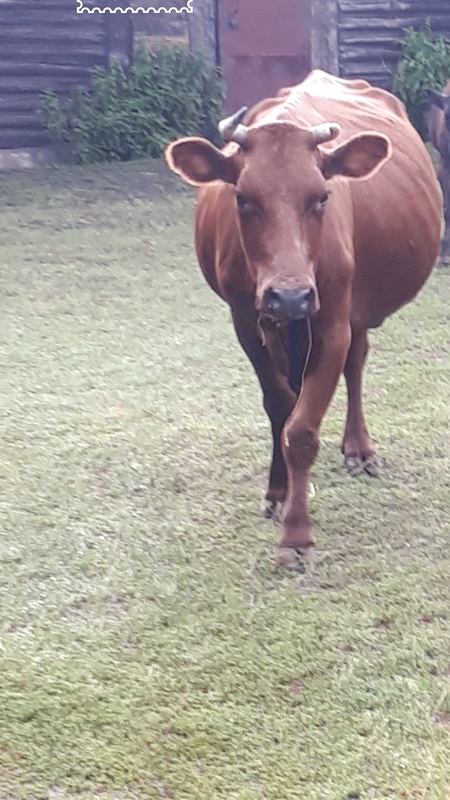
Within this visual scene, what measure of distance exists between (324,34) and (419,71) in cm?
107

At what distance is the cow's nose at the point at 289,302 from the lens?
10.4 feet

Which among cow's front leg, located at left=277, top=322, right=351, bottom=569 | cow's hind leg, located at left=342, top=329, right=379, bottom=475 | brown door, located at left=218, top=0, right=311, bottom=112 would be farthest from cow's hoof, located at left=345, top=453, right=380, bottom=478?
brown door, located at left=218, top=0, right=311, bottom=112

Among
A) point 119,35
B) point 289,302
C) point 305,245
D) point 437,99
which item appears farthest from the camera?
point 119,35

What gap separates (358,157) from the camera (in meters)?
3.57

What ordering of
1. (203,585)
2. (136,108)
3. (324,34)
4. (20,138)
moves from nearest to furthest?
(203,585) → (136,108) → (20,138) → (324,34)

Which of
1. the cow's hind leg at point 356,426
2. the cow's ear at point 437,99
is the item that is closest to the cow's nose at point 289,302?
the cow's hind leg at point 356,426

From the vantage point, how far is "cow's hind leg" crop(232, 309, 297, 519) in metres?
3.79

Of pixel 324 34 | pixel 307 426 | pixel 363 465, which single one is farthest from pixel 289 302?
pixel 324 34

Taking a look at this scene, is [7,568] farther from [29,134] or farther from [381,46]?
[381,46]

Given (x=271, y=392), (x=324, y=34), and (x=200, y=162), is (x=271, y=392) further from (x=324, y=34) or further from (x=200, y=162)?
(x=324, y=34)

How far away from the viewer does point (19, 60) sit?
11484mm

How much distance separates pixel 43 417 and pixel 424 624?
2348 millimetres

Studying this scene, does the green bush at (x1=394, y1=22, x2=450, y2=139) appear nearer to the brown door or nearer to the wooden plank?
the brown door

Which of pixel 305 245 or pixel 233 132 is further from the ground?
pixel 233 132
